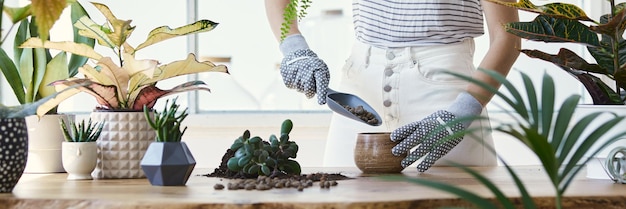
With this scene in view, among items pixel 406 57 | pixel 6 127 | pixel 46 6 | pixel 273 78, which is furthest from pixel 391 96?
pixel 273 78

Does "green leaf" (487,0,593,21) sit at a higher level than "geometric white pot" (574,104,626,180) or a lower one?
higher

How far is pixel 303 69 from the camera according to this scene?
2012mm

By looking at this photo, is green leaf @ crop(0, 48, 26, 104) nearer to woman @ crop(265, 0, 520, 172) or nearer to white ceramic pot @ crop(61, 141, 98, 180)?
white ceramic pot @ crop(61, 141, 98, 180)

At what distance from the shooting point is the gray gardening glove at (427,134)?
5.49 feet

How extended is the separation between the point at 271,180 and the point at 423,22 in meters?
0.89

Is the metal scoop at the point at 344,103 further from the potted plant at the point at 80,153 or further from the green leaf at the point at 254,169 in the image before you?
the potted plant at the point at 80,153

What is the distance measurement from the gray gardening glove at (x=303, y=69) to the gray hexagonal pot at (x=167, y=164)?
21.2 inches

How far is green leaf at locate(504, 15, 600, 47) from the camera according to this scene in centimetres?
155

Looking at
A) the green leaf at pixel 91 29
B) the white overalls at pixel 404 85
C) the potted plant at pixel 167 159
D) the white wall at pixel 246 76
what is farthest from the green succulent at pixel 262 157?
the white wall at pixel 246 76

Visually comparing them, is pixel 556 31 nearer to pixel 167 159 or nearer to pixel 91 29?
pixel 167 159


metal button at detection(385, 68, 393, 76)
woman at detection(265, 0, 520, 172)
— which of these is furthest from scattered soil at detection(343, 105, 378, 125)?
metal button at detection(385, 68, 393, 76)

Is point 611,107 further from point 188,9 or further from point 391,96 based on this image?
point 188,9

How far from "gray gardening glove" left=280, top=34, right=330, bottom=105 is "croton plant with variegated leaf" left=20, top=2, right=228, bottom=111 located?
0.32m

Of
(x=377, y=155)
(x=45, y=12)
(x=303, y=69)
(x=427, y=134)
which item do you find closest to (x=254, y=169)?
(x=377, y=155)
